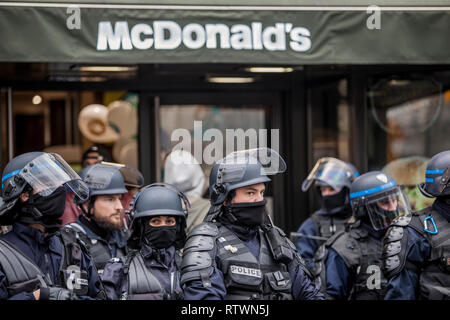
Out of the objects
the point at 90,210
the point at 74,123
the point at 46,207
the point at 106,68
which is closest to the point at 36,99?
the point at 74,123

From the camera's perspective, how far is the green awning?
5.51 metres

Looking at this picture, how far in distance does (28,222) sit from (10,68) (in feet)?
12.8

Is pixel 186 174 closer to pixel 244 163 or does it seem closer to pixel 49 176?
pixel 244 163

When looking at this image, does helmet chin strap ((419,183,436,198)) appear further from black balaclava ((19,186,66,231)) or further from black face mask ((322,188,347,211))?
black balaclava ((19,186,66,231))

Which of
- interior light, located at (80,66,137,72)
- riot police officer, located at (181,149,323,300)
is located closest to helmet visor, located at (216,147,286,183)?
riot police officer, located at (181,149,323,300)

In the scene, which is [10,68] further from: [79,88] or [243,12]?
[243,12]

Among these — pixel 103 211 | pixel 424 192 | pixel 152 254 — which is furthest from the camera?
pixel 103 211

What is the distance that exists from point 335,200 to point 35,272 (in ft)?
11.5

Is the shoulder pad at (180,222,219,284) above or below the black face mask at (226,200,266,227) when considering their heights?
below

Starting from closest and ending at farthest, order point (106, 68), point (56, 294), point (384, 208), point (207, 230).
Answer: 1. point (56, 294)
2. point (207, 230)
3. point (384, 208)
4. point (106, 68)

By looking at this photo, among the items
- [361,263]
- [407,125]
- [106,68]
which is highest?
[106,68]

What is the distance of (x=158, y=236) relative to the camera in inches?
174

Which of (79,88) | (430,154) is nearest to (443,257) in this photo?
(430,154)

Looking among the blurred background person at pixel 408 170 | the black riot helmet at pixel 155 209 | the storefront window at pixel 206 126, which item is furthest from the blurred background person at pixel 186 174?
the black riot helmet at pixel 155 209
